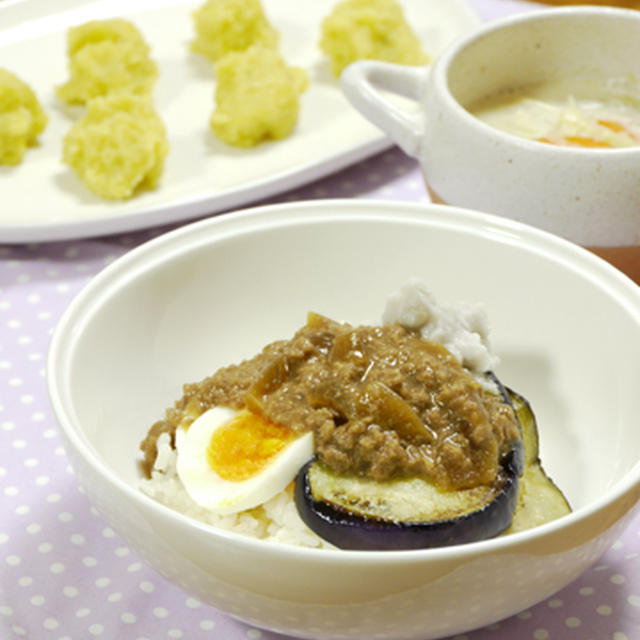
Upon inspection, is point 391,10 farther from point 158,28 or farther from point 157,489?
point 157,489

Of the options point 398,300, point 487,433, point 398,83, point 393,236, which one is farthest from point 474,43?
point 487,433

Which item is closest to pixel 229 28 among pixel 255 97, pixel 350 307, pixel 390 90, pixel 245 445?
pixel 255 97

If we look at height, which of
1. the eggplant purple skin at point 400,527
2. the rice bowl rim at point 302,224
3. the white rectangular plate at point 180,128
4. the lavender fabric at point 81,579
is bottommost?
the lavender fabric at point 81,579

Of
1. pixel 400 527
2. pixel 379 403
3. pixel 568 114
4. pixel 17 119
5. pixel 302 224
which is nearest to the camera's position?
pixel 400 527

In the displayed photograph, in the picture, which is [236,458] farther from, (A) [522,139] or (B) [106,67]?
(B) [106,67]

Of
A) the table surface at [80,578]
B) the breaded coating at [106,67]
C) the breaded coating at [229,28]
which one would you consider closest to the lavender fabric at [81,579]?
the table surface at [80,578]

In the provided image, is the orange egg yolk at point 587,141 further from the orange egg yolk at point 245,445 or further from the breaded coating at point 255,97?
the orange egg yolk at point 245,445

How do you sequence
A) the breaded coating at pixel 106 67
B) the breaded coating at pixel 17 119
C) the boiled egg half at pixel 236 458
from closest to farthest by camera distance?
the boiled egg half at pixel 236 458
the breaded coating at pixel 17 119
the breaded coating at pixel 106 67
